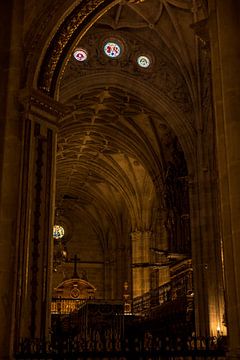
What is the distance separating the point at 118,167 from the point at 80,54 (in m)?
9.42

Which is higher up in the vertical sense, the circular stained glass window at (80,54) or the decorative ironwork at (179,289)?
the circular stained glass window at (80,54)

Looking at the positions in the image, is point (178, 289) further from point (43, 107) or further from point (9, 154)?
point (9, 154)

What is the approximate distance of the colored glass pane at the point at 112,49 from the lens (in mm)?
18562

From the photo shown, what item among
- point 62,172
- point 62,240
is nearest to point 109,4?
point 62,172

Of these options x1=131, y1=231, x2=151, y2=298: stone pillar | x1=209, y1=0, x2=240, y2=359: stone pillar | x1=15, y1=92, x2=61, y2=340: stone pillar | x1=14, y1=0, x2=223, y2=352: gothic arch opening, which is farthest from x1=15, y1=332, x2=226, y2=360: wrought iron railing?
x1=131, y1=231, x2=151, y2=298: stone pillar

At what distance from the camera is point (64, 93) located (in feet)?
58.0

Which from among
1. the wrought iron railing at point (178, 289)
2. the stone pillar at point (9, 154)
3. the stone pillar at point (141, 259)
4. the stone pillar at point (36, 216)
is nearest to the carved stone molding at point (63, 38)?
the stone pillar at point (36, 216)

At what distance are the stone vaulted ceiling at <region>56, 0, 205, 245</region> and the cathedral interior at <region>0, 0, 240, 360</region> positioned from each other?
0.17 ft

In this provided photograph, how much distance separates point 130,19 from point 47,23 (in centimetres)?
814

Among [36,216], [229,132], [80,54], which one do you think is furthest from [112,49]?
[229,132]

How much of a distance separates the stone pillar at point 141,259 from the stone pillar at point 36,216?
52.1 ft

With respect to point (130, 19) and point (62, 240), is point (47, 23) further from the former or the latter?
point (62, 240)

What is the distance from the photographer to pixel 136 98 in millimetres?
19031

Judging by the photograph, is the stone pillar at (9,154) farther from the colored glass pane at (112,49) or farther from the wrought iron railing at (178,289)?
the wrought iron railing at (178,289)
